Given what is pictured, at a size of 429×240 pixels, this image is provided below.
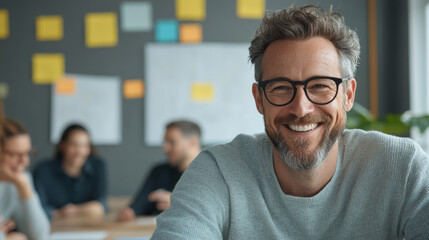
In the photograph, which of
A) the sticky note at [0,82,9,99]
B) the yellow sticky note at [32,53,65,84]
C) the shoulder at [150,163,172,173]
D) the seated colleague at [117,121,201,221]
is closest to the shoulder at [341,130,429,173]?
the seated colleague at [117,121,201,221]

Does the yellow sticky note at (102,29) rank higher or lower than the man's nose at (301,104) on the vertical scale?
higher

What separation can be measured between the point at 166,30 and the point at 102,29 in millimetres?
438

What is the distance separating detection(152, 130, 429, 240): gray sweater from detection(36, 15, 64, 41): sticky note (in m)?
2.55

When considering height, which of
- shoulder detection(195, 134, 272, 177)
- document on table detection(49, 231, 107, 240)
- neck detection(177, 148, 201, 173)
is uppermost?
shoulder detection(195, 134, 272, 177)

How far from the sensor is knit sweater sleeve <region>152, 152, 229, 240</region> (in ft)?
2.97

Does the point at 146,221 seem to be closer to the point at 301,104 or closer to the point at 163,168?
the point at 163,168

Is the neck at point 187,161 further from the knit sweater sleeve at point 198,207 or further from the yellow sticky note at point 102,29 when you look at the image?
the knit sweater sleeve at point 198,207

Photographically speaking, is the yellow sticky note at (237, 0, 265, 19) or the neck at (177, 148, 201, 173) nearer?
the neck at (177, 148, 201, 173)

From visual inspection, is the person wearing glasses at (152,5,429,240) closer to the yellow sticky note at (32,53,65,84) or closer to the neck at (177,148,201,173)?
the neck at (177,148,201,173)

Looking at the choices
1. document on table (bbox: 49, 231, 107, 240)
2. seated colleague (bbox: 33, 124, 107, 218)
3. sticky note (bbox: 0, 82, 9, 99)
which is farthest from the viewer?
sticky note (bbox: 0, 82, 9, 99)

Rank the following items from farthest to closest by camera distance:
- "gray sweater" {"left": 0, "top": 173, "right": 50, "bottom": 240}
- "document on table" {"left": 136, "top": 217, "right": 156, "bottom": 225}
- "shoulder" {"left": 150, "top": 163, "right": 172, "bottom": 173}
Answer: "shoulder" {"left": 150, "top": 163, "right": 172, "bottom": 173}
"document on table" {"left": 136, "top": 217, "right": 156, "bottom": 225}
"gray sweater" {"left": 0, "top": 173, "right": 50, "bottom": 240}

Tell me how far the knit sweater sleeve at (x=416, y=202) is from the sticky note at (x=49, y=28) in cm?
280

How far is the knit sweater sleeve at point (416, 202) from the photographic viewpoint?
91 centimetres

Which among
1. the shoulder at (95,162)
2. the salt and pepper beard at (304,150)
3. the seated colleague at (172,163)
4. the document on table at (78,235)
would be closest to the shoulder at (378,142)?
the salt and pepper beard at (304,150)
